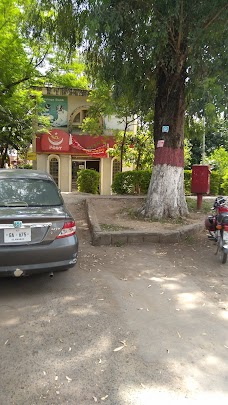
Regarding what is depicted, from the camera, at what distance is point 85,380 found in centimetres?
257

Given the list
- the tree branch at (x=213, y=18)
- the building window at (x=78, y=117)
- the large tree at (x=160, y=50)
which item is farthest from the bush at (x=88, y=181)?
the tree branch at (x=213, y=18)

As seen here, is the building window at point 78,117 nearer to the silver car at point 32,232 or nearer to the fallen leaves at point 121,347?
the silver car at point 32,232

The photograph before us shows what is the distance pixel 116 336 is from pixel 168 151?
5716 millimetres

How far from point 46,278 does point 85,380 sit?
7.51ft

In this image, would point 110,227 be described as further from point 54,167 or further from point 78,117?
point 78,117

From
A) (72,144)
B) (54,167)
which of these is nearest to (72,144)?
(72,144)

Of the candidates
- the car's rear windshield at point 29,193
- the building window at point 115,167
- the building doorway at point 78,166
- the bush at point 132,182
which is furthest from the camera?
the building window at point 115,167

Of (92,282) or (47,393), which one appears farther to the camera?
(92,282)

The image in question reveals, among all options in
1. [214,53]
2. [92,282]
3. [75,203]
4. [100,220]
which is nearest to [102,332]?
[92,282]

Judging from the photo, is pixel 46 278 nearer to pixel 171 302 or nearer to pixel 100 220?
pixel 171 302

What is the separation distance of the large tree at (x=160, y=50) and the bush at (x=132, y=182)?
4733 millimetres

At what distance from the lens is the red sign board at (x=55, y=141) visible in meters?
21.1

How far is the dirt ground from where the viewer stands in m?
7.46

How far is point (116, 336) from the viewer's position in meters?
3.25
